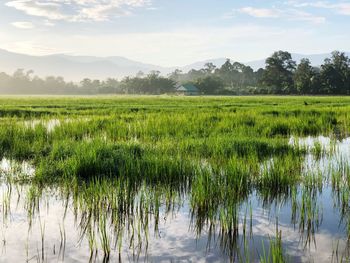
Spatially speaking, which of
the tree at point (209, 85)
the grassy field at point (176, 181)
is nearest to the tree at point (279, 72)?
the tree at point (209, 85)

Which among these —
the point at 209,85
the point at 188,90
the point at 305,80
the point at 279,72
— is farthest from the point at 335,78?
the point at 188,90

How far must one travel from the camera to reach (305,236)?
12.4ft

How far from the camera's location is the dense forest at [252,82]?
66562 mm

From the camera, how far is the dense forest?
6656 cm

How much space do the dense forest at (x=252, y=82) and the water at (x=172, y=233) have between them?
65.2 meters

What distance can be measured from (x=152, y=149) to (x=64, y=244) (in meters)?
4.08

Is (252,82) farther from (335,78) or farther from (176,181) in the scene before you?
(176,181)

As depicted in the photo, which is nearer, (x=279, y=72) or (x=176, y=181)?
(x=176, y=181)

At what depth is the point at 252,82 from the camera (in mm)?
116500

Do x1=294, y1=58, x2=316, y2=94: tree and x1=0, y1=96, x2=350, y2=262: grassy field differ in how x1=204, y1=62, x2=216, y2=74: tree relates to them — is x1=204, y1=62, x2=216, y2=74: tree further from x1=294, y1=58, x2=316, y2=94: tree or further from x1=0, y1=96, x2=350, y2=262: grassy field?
x1=0, y1=96, x2=350, y2=262: grassy field

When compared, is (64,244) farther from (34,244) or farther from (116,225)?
(116,225)

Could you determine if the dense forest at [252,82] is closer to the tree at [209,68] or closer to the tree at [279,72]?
the tree at [279,72]

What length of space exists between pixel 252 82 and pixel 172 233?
11562 centimetres

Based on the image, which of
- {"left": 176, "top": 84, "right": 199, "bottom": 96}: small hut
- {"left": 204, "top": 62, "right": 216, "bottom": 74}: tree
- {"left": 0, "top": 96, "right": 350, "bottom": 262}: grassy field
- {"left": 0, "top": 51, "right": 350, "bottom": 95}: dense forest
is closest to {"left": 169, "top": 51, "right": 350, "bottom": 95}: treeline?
{"left": 0, "top": 51, "right": 350, "bottom": 95}: dense forest
